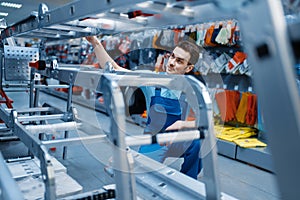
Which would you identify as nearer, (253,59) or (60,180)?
(253,59)

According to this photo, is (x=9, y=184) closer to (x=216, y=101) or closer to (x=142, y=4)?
(x=142, y=4)

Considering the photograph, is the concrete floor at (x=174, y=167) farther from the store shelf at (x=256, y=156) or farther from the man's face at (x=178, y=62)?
the man's face at (x=178, y=62)

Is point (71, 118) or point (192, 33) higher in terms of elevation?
point (192, 33)

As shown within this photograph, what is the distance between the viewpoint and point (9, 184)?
3.19 ft

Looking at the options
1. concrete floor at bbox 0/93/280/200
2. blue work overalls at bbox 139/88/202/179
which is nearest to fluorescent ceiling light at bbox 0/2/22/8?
concrete floor at bbox 0/93/280/200

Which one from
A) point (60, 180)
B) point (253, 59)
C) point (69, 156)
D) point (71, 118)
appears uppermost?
point (253, 59)

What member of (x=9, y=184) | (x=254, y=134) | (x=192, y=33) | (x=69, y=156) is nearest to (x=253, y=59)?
(x=9, y=184)

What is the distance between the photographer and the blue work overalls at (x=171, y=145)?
2.30 metres

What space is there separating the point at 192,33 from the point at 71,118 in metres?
3.37

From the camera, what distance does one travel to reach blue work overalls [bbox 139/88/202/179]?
90.5 inches

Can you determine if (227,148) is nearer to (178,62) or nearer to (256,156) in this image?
(256,156)

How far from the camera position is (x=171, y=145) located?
7.65 ft

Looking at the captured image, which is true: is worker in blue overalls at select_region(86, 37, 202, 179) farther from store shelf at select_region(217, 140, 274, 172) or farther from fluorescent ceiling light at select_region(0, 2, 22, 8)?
fluorescent ceiling light at select_region(0, 2, 22, 8)

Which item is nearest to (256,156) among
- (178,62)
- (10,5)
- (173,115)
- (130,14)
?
(173,115)
